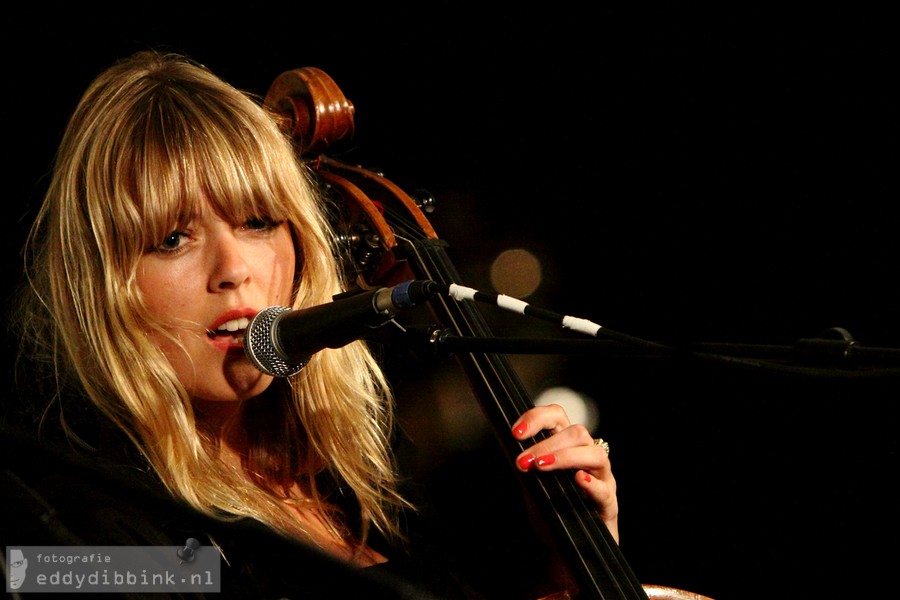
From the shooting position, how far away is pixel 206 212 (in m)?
1.33

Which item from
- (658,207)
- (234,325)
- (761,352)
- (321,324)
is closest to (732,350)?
(761,352)

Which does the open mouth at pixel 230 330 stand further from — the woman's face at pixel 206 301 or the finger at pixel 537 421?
the finger at pixel 537 421

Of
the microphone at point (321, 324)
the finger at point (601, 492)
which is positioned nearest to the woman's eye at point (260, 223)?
the microphone at point (321, 324)

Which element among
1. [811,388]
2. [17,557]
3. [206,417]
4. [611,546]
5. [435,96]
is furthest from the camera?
[435,96]

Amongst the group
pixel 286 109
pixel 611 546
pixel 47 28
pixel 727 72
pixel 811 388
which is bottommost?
pixel 611 546

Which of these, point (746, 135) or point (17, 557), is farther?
point (746, 135)

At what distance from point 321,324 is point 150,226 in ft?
1.80

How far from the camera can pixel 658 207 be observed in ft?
7.32

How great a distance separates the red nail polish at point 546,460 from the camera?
1303 mm

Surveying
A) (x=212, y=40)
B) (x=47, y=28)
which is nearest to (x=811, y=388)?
(x=212, y=40)

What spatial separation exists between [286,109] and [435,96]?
781 mm

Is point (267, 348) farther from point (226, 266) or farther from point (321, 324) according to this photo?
point (226, 266)

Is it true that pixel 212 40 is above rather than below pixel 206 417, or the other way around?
above

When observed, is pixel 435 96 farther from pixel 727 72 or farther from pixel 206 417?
pixel 206 417
